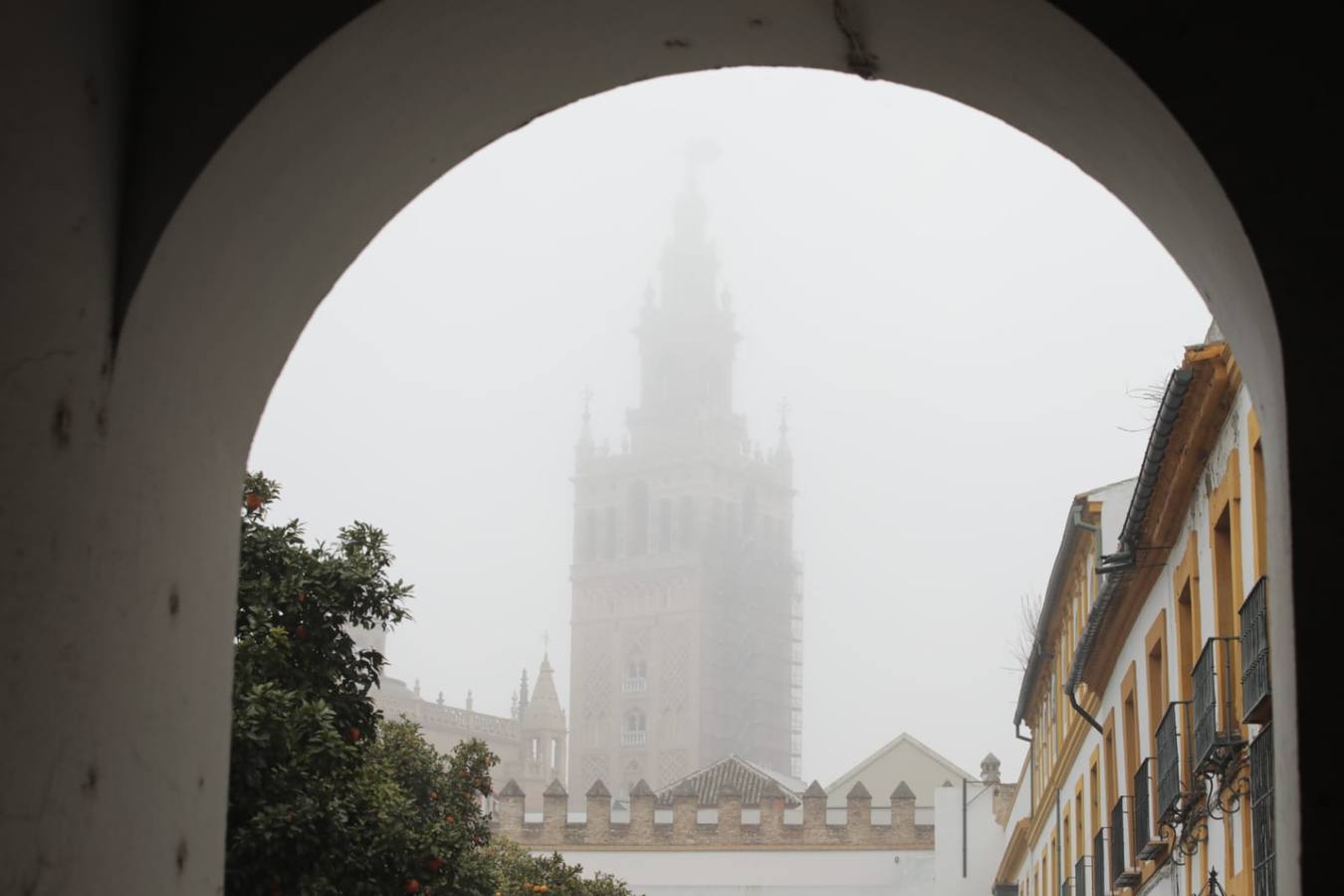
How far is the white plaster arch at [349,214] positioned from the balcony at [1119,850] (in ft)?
47.0

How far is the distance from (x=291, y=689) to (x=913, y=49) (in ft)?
30.4

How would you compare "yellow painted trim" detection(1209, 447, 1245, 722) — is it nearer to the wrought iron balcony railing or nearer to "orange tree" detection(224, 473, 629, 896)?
"orange tree" detection(224, 473, 629, 896)

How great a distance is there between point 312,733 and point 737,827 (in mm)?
45060

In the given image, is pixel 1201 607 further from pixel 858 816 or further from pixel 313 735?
pixel 858 816

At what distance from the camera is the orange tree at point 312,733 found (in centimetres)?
1133

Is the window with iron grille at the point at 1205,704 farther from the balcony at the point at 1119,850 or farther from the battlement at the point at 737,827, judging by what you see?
the battlement at the point at 737,827

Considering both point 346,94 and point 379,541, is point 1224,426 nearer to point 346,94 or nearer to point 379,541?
point 379,541

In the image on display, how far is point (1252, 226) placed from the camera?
103 inches

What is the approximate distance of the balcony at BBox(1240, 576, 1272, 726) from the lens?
9.65 metres

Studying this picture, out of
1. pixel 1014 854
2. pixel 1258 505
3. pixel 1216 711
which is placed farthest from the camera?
pixel 1014 854

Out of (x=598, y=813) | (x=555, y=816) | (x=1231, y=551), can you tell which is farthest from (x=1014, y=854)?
(x=1231, y=551)

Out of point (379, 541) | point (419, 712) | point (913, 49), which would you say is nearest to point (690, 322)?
point (419, 712)

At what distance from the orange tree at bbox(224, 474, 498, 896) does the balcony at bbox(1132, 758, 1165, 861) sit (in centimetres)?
530

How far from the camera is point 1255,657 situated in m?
10.0
